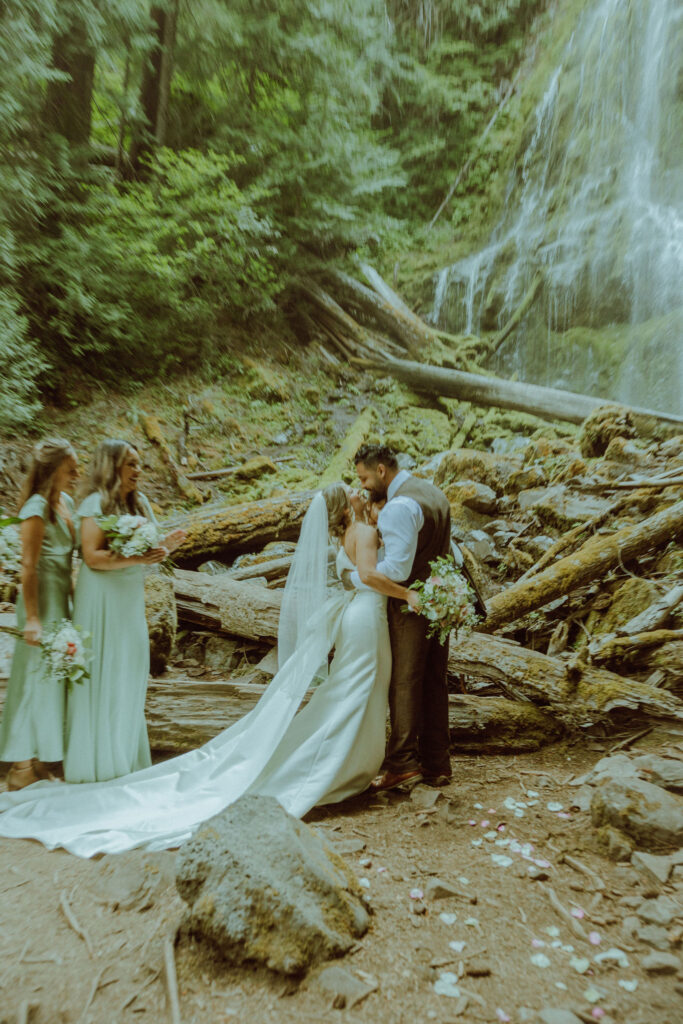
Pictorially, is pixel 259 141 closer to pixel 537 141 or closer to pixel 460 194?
pixel 460 194

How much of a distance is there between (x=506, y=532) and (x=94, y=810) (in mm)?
3177

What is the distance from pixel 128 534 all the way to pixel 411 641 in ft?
4.77

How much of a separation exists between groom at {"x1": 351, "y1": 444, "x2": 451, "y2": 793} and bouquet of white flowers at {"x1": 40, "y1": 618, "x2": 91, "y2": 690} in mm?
1340

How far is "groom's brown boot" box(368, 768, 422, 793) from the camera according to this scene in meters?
3.04

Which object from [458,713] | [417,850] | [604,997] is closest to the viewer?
[604,997]

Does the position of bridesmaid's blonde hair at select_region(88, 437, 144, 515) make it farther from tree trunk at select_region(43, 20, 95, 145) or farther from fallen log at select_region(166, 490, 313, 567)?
tree trunk at select_region(43, 20, 95, 145)

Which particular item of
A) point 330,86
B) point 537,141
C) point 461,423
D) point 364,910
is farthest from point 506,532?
point 330,86

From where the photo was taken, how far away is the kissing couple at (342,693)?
2852 millimetres

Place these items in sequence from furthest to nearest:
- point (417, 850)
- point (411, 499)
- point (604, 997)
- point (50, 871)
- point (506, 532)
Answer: point (506, 532) < point (411, 499) < point (417, 850) < point (50, 871) < point (604, 997)

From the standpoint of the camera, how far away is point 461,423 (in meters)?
4.83

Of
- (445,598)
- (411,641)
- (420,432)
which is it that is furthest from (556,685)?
(420,432)

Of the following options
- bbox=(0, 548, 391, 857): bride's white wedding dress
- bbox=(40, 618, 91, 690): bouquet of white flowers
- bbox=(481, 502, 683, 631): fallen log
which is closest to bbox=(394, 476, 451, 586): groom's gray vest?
bbox=(0, 548, 391, 857): bride's white wedding dress

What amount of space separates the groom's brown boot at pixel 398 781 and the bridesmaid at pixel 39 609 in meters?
1.56

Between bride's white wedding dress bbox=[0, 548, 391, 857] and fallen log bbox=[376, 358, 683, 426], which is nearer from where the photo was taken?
bride's white wedding dress bbox=[0, 548, 391, 857]
